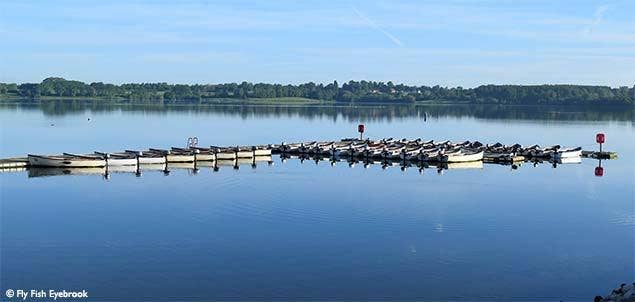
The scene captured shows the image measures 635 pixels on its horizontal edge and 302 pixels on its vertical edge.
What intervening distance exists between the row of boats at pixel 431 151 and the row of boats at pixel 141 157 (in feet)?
16.2

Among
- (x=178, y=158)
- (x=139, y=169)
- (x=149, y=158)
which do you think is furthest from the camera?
(x=178, y=158)

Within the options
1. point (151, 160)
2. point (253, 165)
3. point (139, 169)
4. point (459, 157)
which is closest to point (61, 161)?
point (139, 169)

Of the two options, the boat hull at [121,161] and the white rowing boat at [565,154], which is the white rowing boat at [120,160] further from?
the white rowing boat at [565,154]

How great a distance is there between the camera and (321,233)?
34.5 m

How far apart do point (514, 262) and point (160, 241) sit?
1356 cm

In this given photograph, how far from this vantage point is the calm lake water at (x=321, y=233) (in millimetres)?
26531

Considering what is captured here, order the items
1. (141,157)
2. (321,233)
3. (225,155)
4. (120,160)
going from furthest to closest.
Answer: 1. (225,155)
2. (141,157)
3. (120,160)
4. (321,233)

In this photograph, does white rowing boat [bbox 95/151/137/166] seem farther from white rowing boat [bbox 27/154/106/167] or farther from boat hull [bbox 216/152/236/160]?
boat hull [bbox 216/152/236/160]

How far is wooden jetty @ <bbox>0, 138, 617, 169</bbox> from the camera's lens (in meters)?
56.2

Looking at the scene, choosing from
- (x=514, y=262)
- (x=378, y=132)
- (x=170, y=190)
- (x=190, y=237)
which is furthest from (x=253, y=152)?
(x=378, y=132)

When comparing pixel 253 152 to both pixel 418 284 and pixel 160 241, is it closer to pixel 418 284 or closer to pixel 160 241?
pixel 160 241

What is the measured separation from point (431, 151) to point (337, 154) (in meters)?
8.04

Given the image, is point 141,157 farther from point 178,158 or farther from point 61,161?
point 61,161

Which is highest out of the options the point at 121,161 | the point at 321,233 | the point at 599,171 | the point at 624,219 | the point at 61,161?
the point at 61,161
